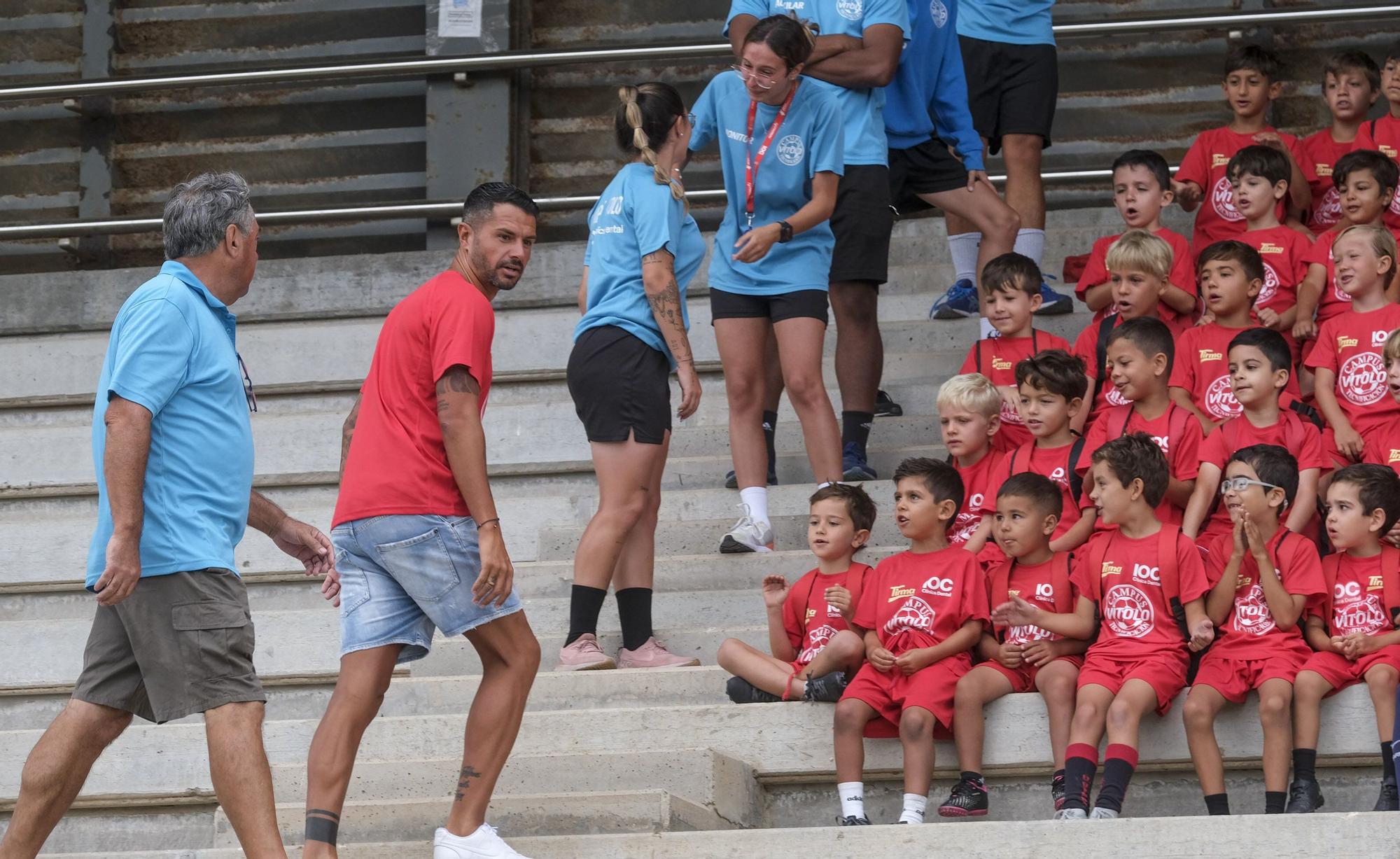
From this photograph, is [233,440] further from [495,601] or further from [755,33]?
[755,33]

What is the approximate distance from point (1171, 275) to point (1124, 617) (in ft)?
6.36

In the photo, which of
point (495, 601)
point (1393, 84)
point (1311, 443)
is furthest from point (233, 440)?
point (1393, 84)

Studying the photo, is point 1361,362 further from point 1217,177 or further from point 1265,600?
point 1217,177

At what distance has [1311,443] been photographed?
17.5ft

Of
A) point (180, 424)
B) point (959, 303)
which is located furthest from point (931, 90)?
point (180, 424)

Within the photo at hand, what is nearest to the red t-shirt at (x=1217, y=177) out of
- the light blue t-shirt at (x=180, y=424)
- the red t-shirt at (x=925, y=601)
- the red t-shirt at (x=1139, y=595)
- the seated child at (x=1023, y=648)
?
the seated child at (x=1023, y=648)

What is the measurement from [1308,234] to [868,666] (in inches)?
111

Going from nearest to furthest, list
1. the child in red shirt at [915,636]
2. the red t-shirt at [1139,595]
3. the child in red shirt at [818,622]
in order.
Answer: the child in red shirt at [915,636] < the red t-shirt at [1139,595] < the child in red shirt at [818,622]

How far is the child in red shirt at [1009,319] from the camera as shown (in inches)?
238

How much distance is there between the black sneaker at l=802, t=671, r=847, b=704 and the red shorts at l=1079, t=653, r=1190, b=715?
67cm

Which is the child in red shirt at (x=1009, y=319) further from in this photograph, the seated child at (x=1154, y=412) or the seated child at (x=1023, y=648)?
the seated child at (x=1023, y=648)

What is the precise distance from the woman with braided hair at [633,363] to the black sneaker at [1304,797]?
1.83m

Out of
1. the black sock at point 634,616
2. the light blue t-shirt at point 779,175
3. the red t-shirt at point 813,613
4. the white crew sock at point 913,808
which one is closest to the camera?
the white crew sock at point 913,808

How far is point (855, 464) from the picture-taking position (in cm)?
622
